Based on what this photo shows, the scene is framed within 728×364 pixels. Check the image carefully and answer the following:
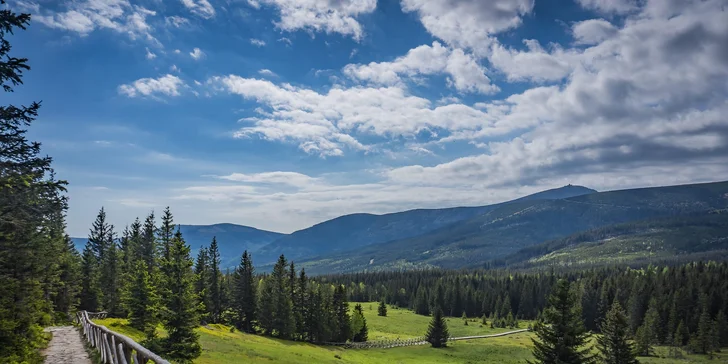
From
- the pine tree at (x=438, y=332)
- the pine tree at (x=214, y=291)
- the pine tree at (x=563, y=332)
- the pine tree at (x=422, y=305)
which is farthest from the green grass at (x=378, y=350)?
the pine tree at (x=563, y=332)

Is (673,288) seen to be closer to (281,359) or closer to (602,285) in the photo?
(602,285)

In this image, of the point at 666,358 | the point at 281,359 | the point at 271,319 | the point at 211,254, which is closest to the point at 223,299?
the point at 211,254

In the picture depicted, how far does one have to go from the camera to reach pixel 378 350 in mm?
82375

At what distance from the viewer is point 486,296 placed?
171750 mm

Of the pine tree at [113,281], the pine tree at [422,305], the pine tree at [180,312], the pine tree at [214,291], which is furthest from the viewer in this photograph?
the pine tree at [422,305]

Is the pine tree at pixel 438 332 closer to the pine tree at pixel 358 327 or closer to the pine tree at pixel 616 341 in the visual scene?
the pine tree at pixel 358 327

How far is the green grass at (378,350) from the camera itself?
152 feet

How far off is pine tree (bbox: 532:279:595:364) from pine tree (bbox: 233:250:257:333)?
6784cm

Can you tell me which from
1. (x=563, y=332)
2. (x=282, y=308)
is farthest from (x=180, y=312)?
(x=282, y=308)

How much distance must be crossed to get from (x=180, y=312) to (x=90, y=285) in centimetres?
5643

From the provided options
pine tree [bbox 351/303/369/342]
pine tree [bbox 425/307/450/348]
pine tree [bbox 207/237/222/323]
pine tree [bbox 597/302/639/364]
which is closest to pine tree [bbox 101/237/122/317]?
pine tree [bbox 207/237/222/323]

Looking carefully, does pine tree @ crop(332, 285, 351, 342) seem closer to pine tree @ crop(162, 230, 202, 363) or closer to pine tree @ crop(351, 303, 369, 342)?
pine tree @ crop(351, 303, 369, 342)

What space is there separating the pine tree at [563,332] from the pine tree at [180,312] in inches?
1094

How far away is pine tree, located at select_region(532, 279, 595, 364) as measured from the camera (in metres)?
30.7
